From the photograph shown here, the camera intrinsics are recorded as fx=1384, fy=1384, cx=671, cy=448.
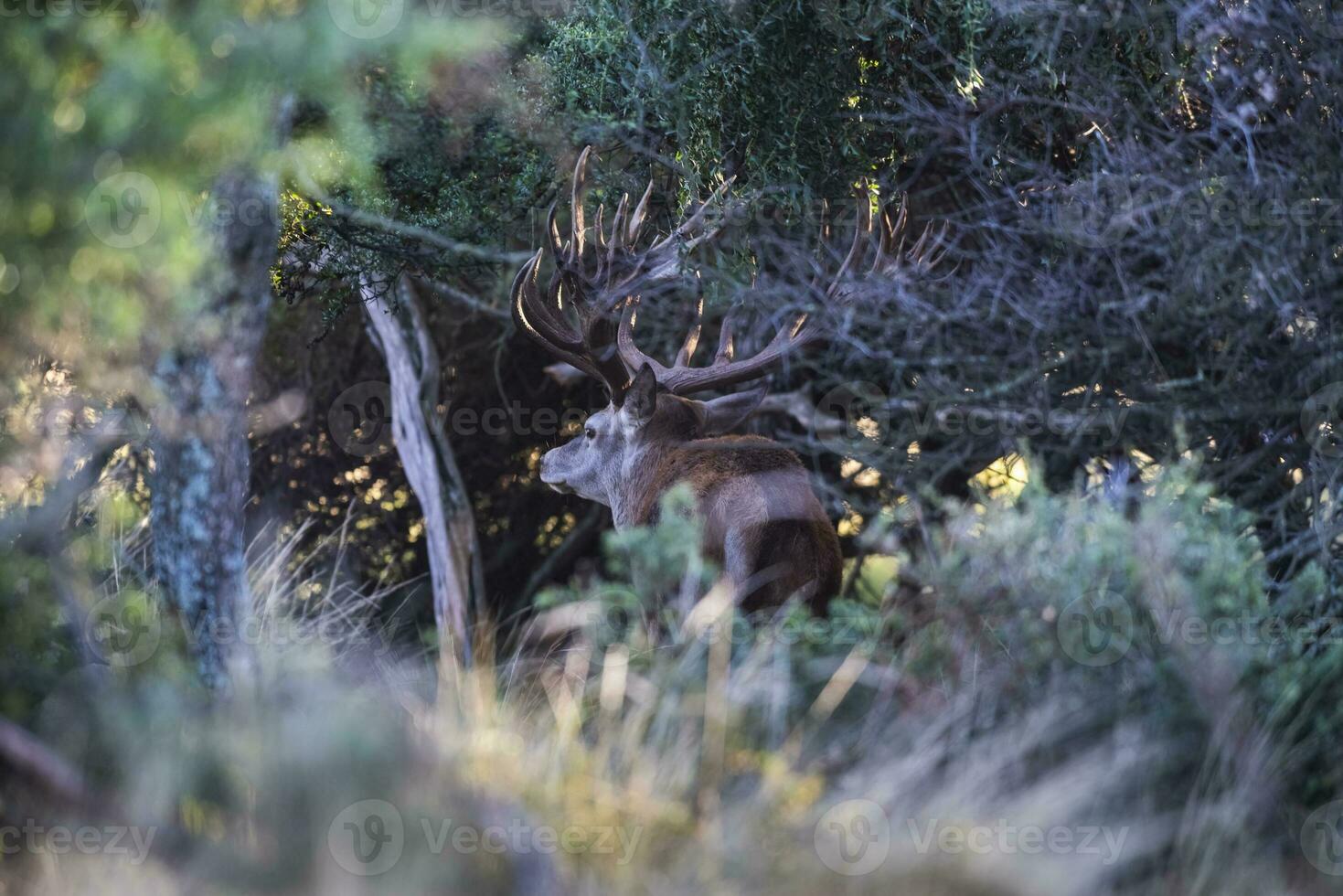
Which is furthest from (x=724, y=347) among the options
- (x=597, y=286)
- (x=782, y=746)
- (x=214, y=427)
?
(x=782, y=746)

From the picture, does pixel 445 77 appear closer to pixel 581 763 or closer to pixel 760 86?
pixel 760 86

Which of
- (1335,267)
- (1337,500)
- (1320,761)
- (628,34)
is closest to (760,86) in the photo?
(628,34)

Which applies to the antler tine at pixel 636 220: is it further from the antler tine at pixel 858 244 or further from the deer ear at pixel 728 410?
the antler tine at pixel 858 244

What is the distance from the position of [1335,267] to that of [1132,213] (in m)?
0.83

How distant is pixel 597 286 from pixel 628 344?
411 mm

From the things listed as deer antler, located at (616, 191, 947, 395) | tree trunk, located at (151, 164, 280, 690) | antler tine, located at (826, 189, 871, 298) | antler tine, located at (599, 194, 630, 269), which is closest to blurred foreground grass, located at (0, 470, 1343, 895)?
tree trunk, located at (151, 164, 280, 690)

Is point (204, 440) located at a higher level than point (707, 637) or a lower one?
higher

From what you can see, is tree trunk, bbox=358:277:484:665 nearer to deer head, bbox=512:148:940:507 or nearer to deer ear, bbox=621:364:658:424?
deer head, bbox=512:148:940:507

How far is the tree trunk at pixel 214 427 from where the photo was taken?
Answer: 14.6ft

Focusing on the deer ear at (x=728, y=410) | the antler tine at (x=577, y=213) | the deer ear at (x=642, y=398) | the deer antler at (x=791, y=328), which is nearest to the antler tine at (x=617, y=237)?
the antler tine at (x=577, y=213)

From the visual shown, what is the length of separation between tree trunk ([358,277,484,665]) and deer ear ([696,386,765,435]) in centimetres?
330

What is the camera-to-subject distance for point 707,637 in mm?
4527

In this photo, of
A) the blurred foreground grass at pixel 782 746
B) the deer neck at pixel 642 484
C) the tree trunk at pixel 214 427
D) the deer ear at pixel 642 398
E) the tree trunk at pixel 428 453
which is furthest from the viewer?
the tree trunk at pixel 428 453

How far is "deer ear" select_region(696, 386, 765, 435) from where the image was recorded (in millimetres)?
7785
